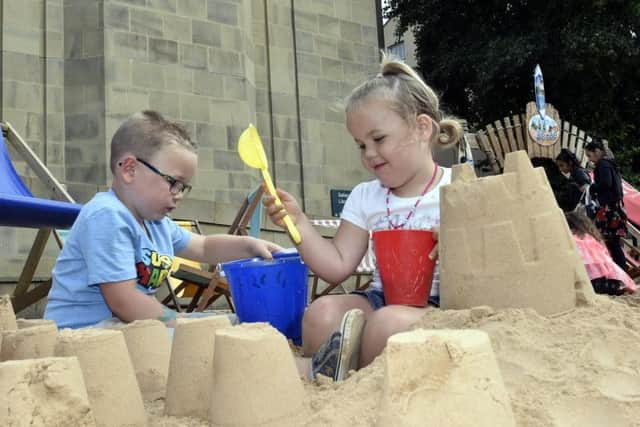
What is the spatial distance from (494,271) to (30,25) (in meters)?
5.45

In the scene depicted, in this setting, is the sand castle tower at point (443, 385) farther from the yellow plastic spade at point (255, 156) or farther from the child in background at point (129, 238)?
the child in background at point (129, 238)

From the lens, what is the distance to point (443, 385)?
887 millimetres

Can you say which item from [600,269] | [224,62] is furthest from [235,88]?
[600,269]

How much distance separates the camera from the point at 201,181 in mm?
6281

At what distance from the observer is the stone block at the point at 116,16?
580cm

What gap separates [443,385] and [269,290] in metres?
1.25

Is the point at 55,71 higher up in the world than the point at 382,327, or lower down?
higher up

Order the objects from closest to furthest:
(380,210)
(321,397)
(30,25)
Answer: (321,397) < (380,210) < (30,25)

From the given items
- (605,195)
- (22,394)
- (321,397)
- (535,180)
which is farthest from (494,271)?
(605,195)

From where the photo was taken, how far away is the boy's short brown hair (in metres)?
2.25

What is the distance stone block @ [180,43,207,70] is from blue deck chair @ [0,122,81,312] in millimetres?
2371

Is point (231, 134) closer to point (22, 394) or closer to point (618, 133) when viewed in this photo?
point (22, 394)

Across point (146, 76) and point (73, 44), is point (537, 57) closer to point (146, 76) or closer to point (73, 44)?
point (146, 76)

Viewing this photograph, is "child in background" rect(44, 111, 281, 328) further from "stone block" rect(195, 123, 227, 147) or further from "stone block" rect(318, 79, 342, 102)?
"stone block" rect(318, 79, 342, 102)
